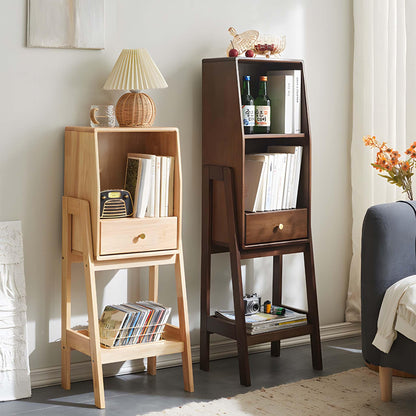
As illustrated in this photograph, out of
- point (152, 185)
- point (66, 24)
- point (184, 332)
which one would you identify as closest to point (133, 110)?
point (152, 185)

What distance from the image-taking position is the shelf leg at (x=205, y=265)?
3.20m

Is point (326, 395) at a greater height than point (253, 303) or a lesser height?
lesser

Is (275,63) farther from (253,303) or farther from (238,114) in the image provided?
(253,303)

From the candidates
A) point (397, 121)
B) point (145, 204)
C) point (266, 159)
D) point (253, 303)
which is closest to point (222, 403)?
point (253, 303)

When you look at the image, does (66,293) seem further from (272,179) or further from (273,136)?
(273,136)

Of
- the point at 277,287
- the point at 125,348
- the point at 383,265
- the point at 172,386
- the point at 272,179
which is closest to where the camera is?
the point at 383,265

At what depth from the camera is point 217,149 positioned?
3.12 meters

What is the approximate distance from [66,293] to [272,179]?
99 centimetres

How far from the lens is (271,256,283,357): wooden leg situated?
3420mm

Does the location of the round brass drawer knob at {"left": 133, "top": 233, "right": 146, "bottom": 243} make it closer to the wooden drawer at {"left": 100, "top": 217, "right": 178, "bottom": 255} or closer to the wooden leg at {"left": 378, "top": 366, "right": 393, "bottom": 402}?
the wooden drawer at {"left": 100, "top": 217, "right": 178, "bottom": 255}

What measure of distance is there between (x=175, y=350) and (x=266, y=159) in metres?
0.89

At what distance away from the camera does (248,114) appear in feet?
10.00

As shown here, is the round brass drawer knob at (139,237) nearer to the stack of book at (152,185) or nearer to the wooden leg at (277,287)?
the stack of book at (152,185)

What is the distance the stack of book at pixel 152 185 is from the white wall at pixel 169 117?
0.33 metres
